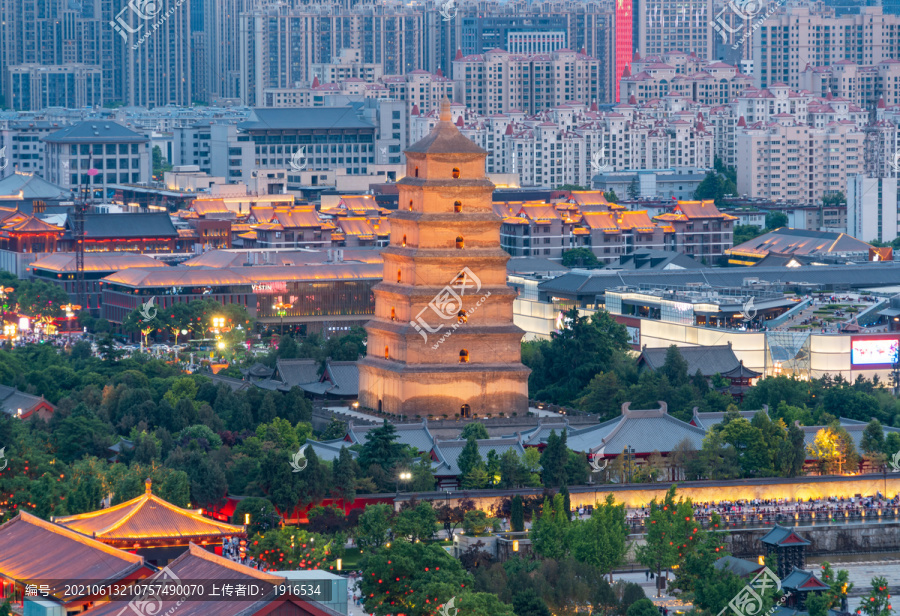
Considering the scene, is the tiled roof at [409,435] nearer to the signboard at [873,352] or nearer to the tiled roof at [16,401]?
the tiled roof at [16,401]

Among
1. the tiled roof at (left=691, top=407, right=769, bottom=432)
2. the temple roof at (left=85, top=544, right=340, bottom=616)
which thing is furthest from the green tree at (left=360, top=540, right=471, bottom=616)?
the tiled roof at (left=691, top=407, right=769, bottom=432)

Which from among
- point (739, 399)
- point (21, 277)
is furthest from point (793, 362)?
point (21, 277)

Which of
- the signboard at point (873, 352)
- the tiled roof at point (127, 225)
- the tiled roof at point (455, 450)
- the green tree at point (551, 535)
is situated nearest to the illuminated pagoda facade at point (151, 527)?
the green tree at point (551, 535)

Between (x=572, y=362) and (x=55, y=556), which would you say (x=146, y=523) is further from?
(x=572, y=362)

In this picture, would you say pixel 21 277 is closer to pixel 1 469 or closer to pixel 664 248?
pixel 664 248

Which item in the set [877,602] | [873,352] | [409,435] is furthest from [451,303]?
[877,602]
